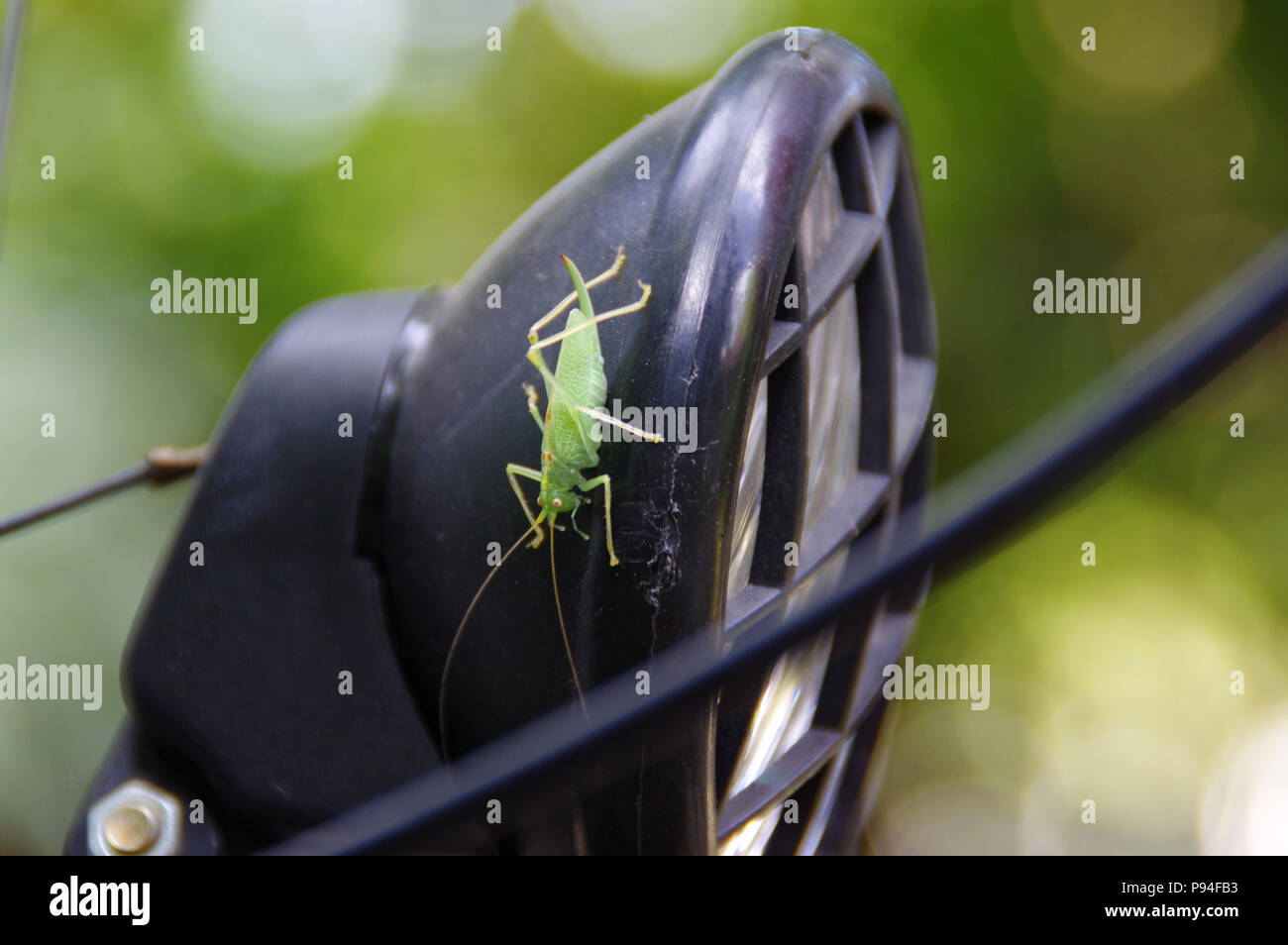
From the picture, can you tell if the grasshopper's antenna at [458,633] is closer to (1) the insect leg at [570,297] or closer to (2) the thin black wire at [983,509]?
(1) the insect leg at [570,297]

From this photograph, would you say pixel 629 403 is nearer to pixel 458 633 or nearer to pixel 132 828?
pixel 458 633

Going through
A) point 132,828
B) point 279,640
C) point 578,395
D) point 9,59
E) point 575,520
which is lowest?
point 132,828

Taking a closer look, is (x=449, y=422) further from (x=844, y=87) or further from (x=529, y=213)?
(x=844, y=87)

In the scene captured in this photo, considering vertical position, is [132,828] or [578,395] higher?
[578,395]

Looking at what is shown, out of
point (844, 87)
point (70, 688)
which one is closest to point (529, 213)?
point (844, 87)

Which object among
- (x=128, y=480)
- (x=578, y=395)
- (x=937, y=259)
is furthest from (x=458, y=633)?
(x=937, y=259)

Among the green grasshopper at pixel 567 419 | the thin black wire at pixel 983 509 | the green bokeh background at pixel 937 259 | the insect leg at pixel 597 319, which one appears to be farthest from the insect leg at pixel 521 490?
the green bokeh background at pixel 937 259

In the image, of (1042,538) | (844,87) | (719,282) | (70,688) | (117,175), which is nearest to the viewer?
(719,282)
